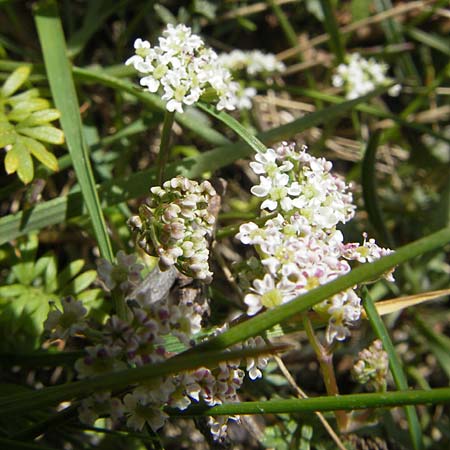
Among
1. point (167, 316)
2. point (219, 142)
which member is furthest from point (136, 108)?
point (167, 316)

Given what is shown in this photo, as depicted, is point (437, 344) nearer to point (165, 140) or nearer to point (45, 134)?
point (165, 140)

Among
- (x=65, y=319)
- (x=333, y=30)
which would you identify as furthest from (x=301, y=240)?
(x=333, y=30)

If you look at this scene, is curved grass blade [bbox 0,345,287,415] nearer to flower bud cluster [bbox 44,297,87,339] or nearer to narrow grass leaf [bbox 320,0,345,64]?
flower bud cluster [bbox 44,297,87,339]

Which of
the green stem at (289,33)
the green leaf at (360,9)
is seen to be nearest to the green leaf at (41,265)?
the green stem at (289,33)

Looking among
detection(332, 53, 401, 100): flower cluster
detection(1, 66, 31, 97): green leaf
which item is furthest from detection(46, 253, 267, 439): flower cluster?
detection(332, 53, 401, 100): flower cluster

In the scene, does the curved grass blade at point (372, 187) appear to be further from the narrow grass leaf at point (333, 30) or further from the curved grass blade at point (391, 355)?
the narrow grass leaf at point (333, 30)
